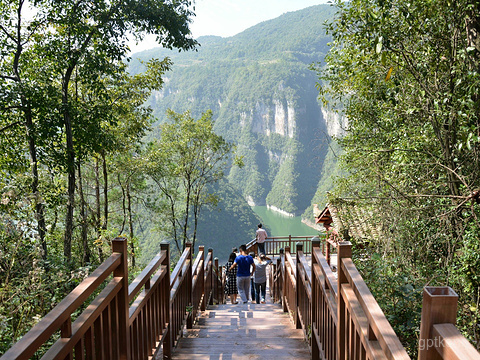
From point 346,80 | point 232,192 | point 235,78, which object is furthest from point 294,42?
point 346,80

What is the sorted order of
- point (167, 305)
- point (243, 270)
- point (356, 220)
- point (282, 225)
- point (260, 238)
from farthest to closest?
point (282, 225)
point (260, 238)
point (243, 270)
point (356, 220)
point (167, 305)

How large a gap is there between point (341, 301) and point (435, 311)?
107 cm

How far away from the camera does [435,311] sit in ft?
3.11

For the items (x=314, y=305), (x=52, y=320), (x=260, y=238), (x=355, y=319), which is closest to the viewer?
(x=52, y=320)

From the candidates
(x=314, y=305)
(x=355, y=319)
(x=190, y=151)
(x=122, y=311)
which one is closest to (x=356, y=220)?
(x=314, y=305)

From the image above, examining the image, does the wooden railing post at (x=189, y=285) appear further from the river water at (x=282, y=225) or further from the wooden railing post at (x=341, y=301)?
the river water at (x=282, y=225)

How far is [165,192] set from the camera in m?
17.5

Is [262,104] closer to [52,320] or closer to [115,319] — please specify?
[115,319]

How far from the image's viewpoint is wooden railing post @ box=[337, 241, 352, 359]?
6.31ft

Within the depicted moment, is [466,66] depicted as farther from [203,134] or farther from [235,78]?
[235,78]

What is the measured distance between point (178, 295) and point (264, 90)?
96.6 meters

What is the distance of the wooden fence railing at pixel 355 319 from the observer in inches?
36.7

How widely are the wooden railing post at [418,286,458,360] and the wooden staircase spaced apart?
2309mm

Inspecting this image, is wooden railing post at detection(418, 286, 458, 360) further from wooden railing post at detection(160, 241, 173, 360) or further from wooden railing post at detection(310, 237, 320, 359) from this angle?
wooden railing post at detection(160, 241, 173, 360)
